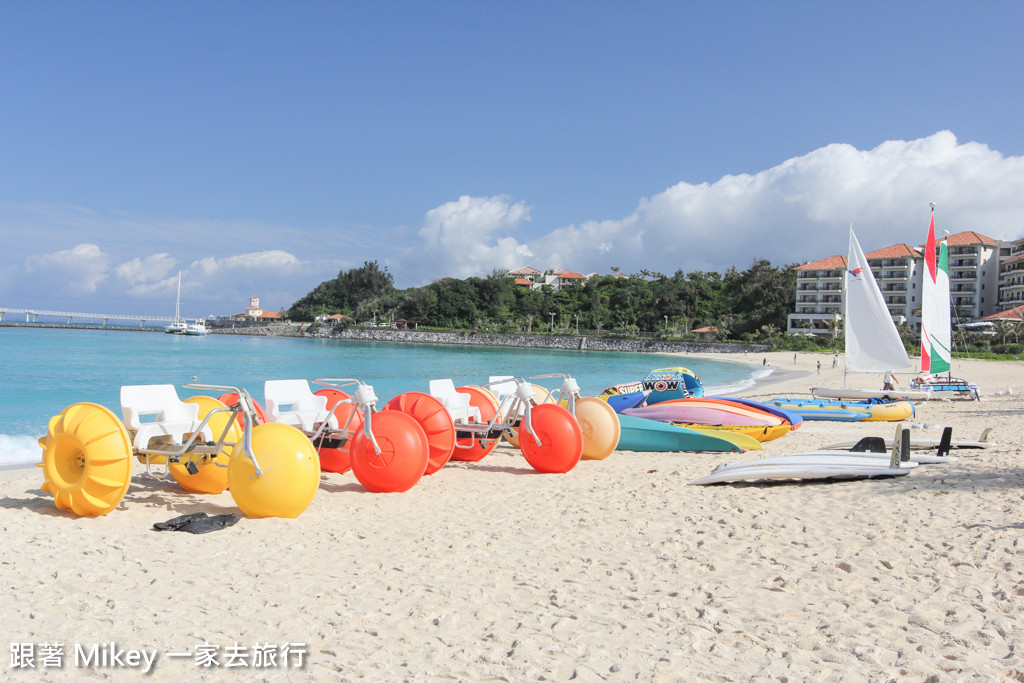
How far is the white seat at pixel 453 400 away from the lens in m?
9.58

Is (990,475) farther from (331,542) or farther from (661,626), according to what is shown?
(331,542)

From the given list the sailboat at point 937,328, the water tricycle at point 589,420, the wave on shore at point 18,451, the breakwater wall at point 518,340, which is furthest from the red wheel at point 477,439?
the breakwater wall at point 518,340

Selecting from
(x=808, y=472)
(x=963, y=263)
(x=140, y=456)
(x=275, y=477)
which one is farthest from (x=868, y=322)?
(x=963, y=263)

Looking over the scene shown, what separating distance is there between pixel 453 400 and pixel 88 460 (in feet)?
15.6

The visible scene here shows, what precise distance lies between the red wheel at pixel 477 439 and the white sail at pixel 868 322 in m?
14.4

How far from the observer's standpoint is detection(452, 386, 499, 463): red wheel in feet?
31.7

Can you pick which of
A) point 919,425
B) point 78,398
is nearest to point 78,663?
point 919,425

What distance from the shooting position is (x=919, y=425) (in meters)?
13.5

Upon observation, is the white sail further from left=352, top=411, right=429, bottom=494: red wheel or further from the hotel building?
the hotel building

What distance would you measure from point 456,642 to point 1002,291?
3393 inches

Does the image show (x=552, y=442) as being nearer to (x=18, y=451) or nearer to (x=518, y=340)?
(x=18, y=451)

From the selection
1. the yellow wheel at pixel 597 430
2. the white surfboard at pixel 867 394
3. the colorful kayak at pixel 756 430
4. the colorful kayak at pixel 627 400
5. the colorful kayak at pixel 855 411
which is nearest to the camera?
the yellow wheel at pixel 597 430

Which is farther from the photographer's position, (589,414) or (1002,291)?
(1002,291)

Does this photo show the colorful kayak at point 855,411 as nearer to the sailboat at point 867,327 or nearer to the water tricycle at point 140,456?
the sailboat at point 867,327
